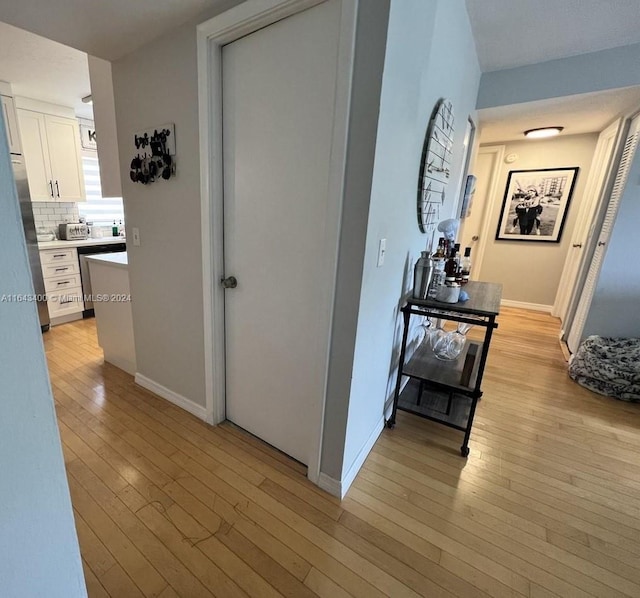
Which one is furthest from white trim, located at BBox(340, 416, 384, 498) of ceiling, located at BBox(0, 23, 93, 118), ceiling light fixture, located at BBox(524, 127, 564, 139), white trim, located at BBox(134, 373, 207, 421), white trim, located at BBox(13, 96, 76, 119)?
white trim, located at BBox(13, 96, 76, 119)

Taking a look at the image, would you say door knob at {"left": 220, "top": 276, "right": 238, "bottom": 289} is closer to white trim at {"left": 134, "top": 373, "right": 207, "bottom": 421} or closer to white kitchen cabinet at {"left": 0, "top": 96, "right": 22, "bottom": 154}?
white trim at {"left": 134, "top": 373, "right": 207, "bottom": 421}

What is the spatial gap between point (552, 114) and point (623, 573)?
11.6 ft

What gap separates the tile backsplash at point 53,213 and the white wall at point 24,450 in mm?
4220

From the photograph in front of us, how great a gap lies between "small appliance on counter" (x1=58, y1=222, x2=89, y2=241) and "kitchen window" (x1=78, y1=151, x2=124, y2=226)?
1.35ft

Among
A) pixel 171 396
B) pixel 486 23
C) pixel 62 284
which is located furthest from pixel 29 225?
pixel 486 23

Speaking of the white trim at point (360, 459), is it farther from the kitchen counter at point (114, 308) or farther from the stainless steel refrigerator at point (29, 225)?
the stainless steel refrigerator at point (29, 225)

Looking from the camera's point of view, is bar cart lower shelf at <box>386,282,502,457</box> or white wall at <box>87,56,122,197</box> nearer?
bar cart lower shelf at <box>386,282,502,457</box>

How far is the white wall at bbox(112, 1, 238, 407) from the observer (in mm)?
1639

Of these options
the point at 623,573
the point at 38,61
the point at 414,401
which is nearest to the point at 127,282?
the point at 38,61

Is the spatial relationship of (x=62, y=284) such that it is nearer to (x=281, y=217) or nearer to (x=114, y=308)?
(x=114, y=308)

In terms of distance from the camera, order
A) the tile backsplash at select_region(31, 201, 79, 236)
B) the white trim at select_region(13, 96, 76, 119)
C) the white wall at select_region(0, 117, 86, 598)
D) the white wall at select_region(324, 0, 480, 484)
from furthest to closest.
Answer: the tile backsplash at select_region(31, 201, 79, 236) → the white trim at select_region(13, 96, 76, 119) → the white wall at select_region(324, 0, 480, 484) → the white wall at select_region(0, 117, 86, 598)

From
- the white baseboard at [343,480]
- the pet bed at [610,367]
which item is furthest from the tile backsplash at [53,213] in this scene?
the pet bed at [610,367]

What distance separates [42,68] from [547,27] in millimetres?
3928

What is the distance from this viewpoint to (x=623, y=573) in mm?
1238
